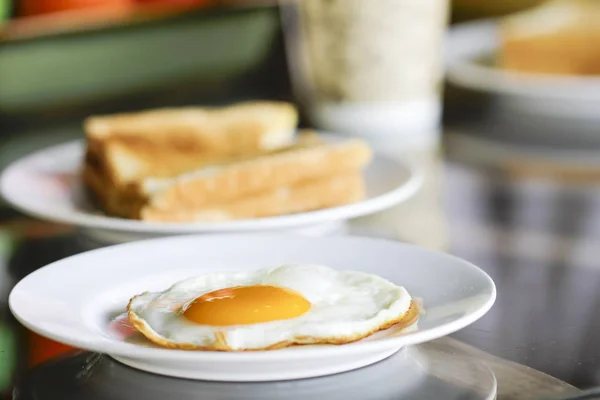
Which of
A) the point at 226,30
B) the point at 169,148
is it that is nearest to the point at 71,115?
the point at 226,30

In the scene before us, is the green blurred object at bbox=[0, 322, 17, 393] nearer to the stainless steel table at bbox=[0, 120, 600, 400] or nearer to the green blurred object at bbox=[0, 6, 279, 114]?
the stainless steel table at bbox=[0, 120, 600, 400]

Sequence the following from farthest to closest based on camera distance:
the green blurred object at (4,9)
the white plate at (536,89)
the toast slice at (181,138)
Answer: the green blurred object at (4,9), the white plate at (536,89), the toast slice at (181,138)

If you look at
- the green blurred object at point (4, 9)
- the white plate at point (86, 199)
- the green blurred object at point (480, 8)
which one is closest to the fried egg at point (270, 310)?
the white plate at point (86, 199)

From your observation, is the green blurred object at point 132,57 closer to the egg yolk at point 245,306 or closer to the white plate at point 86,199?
the white plate at point 86,199

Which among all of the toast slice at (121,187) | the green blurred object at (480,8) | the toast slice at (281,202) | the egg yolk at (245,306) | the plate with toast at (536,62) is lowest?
the green blurred object at (480,8)

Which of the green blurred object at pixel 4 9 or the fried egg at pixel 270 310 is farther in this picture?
the green blurred object at pixel 4 9

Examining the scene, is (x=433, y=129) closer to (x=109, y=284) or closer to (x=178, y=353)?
(x=109, y=284)

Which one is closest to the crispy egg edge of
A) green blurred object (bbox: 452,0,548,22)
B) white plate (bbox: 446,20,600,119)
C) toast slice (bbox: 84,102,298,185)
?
toast slice (bbox: 84,102,298,185)
